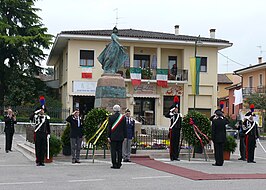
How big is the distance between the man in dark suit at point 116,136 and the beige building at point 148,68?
88.5 feet

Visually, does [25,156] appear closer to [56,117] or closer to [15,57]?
[56,117]

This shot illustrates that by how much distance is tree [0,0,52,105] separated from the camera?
145ft

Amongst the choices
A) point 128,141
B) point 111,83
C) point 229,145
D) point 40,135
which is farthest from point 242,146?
point 40,135

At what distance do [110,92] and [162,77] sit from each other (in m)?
21.7

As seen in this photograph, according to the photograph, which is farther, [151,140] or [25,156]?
[151,140]

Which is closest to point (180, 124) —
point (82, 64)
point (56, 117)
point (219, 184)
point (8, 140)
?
point (219, 184)

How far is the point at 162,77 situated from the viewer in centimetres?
4378

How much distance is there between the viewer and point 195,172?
1383cm

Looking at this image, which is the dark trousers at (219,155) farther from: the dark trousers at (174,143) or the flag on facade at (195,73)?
the flag on facade at (195,73)

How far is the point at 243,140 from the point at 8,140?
30.4ft

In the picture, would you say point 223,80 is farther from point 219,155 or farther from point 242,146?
point 219,155

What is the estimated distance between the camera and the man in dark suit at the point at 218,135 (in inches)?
638

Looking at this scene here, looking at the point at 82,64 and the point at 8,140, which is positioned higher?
the point at 82,64

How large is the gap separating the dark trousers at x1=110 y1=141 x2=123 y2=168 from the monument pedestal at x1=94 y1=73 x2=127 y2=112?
7523 mm
